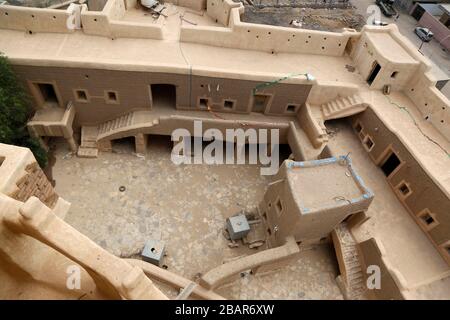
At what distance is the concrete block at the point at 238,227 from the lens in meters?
17.5

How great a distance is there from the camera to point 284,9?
3284cm

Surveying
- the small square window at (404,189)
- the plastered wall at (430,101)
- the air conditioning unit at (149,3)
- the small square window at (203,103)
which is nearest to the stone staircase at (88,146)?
the small square window at (203,103)

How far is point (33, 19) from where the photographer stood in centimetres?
1877

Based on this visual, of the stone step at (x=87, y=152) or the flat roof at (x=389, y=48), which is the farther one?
the stone step at (x=87, y=152)

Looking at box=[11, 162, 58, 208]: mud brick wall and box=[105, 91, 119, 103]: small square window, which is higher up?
box=[11, 162, 58, 208]: mud brick wall

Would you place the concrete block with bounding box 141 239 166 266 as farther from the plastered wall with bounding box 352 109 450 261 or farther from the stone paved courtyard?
the plastered wall with bounding box 352 109 450 261

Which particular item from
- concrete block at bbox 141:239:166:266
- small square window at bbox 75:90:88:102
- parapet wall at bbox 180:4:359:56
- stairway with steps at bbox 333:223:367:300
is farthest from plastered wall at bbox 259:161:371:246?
small square window at bbox 75:90:88:102

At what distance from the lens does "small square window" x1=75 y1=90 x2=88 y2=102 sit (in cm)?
1889

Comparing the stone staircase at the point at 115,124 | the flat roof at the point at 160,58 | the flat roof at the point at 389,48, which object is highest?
the flat roof at the point at 389,48

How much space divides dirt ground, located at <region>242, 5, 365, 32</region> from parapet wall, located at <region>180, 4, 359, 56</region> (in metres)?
10.4

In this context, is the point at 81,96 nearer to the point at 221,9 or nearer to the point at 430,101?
the point at 221,9

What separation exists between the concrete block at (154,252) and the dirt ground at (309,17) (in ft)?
73.6

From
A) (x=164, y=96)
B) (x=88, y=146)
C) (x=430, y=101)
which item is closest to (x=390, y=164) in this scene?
(x=430, y=101)

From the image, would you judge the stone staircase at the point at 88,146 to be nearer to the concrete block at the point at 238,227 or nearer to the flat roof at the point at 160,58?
the flat roof at the point at 160,58
